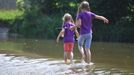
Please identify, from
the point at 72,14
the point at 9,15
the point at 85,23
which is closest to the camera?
the point at 85,23

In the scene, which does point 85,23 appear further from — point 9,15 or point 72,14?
point 9,15

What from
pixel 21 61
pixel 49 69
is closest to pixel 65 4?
pixel 21 61

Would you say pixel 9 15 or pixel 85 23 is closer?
pixel 85 23

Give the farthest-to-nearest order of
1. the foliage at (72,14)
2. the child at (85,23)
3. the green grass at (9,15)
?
1. the green grass at (9,15)
2. the foliage at (72,14)
3. the child at (85,23)

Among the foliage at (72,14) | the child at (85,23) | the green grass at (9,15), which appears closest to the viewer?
the child at (85,23)

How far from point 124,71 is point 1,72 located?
3576mm

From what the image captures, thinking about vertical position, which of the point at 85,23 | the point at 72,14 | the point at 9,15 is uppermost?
the point at 9,15

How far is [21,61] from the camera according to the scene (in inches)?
645

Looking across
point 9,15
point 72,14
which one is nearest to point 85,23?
point 72,14

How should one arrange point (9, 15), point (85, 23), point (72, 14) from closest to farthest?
point (85, 23) → point (72, 14) → point (9, 15)

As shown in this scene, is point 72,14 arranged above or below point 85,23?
above

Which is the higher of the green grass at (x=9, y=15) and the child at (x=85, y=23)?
the green grass at (x=9, y=15)

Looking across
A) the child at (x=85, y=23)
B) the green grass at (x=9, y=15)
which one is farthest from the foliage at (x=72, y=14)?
the child at (x=85, y=23)

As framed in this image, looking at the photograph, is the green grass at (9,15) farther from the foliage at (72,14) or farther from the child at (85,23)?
the child at (85,23)
